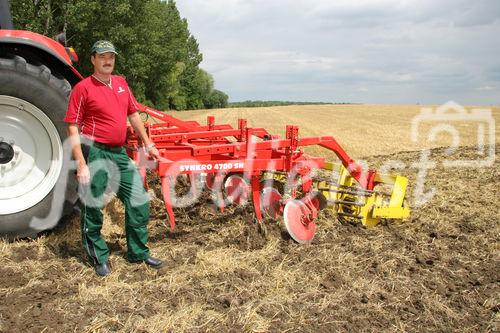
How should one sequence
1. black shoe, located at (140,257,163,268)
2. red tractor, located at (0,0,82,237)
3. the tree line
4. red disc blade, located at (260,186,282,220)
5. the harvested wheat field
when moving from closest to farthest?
the harvested wheat field
black shoe, located at (140,257,163,268)
red tractor, located at (0,0,82,237)
red disc blade, located at (260,186,282,220)
the tree line

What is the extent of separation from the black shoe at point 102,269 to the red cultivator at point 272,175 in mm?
607

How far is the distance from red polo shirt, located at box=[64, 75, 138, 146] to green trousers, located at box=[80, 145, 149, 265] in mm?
116

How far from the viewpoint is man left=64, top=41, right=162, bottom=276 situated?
10.5 feet

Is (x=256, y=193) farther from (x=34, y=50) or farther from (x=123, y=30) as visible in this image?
(x=123, y=30)

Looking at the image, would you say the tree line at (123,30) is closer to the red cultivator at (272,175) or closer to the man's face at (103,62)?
the red cultivator at (272,175)

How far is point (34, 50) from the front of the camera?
3.85 m

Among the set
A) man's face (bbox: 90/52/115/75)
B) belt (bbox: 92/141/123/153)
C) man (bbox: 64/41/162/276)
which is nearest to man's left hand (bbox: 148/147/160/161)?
man (bbox: 64/41/162/276)

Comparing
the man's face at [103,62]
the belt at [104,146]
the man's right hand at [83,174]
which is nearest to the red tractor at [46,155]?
the belt at [104,146]

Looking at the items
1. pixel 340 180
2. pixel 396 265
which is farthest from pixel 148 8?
pixel 396 265

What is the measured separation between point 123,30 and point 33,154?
18.2 metres

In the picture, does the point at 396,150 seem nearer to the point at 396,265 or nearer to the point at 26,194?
the point at 396,265

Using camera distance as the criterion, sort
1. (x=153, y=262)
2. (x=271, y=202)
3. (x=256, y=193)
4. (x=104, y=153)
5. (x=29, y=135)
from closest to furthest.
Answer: (x=104, y=153), (x=153, y=262), (x=29, y=135), (x=256, y=193), (x=271, y=202)

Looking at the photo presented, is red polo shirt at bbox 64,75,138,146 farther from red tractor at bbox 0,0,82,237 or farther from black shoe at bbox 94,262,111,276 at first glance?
black shoe at bbox 94,262,111,276

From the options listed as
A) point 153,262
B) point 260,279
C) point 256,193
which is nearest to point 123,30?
point 256,193
